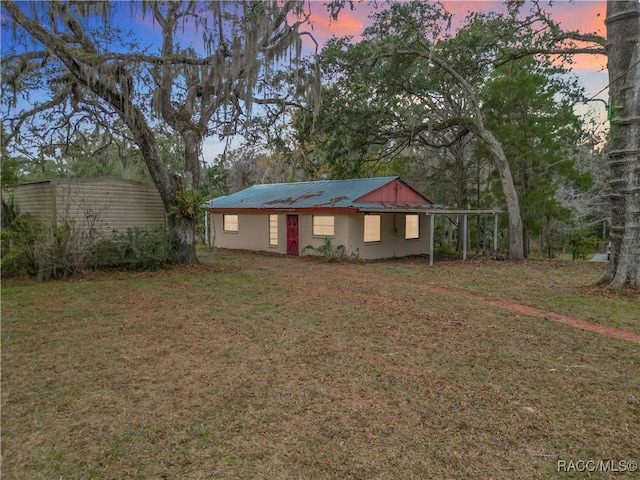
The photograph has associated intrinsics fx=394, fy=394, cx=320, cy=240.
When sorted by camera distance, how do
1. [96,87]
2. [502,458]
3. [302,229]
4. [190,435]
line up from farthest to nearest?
[302,229] → [96,87] → [190,435] → [502,458]

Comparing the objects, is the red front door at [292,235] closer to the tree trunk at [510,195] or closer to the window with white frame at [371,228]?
the window with white frame at [371,228]

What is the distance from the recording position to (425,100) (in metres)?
17.9

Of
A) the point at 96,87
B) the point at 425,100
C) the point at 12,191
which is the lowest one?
the point at 12,191

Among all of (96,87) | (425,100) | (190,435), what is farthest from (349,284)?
(425,100)

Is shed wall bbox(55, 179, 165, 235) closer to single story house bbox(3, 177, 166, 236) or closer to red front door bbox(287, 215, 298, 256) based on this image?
single story house bbox(3, 177, 166, 236)

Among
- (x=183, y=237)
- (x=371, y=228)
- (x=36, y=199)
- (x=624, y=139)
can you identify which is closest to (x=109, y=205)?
(x=36, y=199)

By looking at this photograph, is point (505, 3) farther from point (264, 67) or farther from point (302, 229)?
point (302, 229)

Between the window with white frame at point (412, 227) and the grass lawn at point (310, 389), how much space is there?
33.7 ft

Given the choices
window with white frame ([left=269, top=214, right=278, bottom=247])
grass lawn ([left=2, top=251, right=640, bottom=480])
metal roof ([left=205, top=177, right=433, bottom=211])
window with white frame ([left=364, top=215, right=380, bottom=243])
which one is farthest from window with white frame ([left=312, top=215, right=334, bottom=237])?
grass lawn ([left=2, top=251, right=640, bottom=480])

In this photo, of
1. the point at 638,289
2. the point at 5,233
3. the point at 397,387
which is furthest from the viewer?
the point at 5,233

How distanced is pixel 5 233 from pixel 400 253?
13.9m

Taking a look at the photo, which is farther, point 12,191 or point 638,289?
point 12,191

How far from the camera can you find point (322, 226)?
16.4m

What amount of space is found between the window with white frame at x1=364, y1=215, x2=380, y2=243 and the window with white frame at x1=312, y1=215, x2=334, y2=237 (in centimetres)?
143
